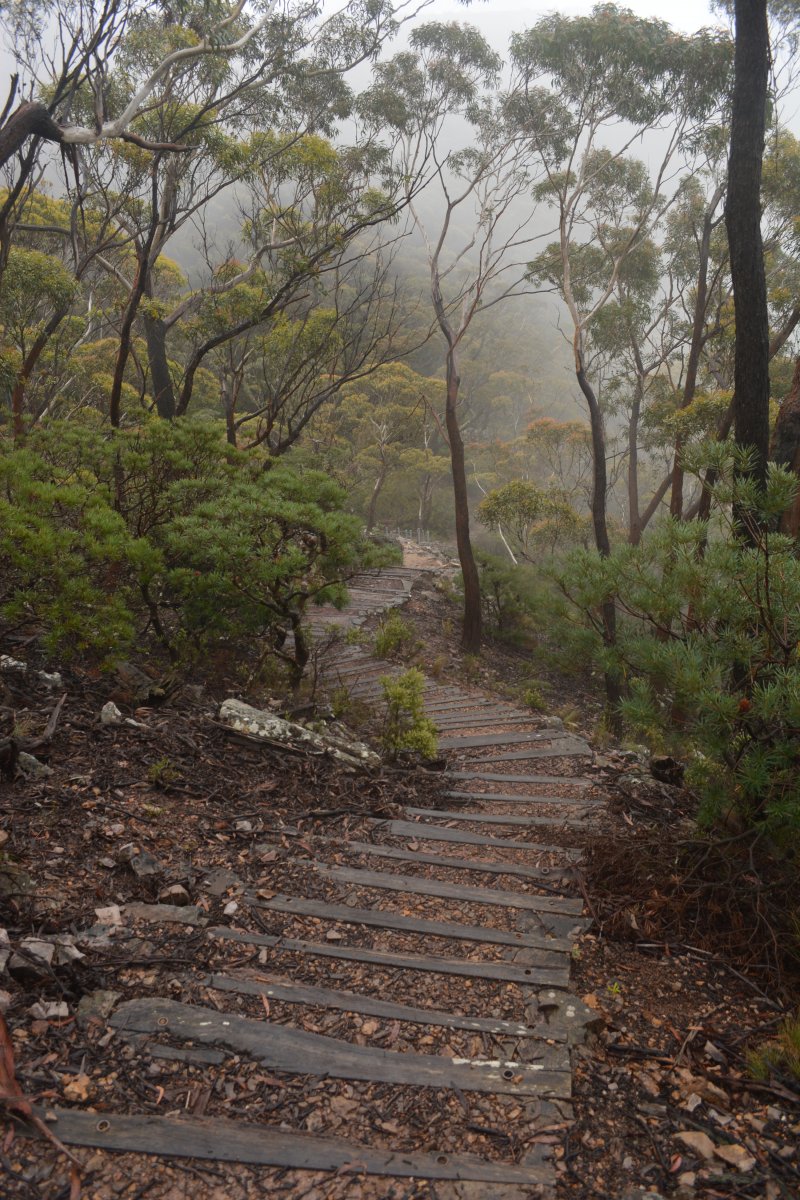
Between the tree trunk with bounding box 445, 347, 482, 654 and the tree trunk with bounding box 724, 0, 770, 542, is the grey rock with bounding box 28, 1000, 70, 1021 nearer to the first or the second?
the tree trunk with bounding box 724, 0, 770, 542

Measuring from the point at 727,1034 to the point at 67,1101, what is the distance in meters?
2.09

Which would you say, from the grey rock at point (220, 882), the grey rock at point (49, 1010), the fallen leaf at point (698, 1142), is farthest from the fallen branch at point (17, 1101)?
the fallen leaf at point (698, 1142)

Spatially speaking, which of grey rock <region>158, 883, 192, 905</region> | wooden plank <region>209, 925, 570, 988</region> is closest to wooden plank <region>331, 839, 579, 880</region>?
wooden plank <region>209, 925, 570, 988</region>

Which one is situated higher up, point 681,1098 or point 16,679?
point 16,679

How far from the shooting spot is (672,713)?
11.6ft

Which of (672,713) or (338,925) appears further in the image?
(672,713)

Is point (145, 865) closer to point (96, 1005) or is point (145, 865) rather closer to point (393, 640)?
point (96, 1005)

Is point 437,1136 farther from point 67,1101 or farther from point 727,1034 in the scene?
point 727,1034

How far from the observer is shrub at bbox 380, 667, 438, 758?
18.0 feet

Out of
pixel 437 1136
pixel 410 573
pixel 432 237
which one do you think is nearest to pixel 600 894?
pixel 437 1136

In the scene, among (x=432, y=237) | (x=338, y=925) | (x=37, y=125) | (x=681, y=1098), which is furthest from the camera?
(x=432, y=237)

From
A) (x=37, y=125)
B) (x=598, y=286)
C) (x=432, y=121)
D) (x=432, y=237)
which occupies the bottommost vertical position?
(x=37, y=125)

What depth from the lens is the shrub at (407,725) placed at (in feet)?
18.0

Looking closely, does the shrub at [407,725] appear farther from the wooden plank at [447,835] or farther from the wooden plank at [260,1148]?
the wooden plank at [260,1148]
